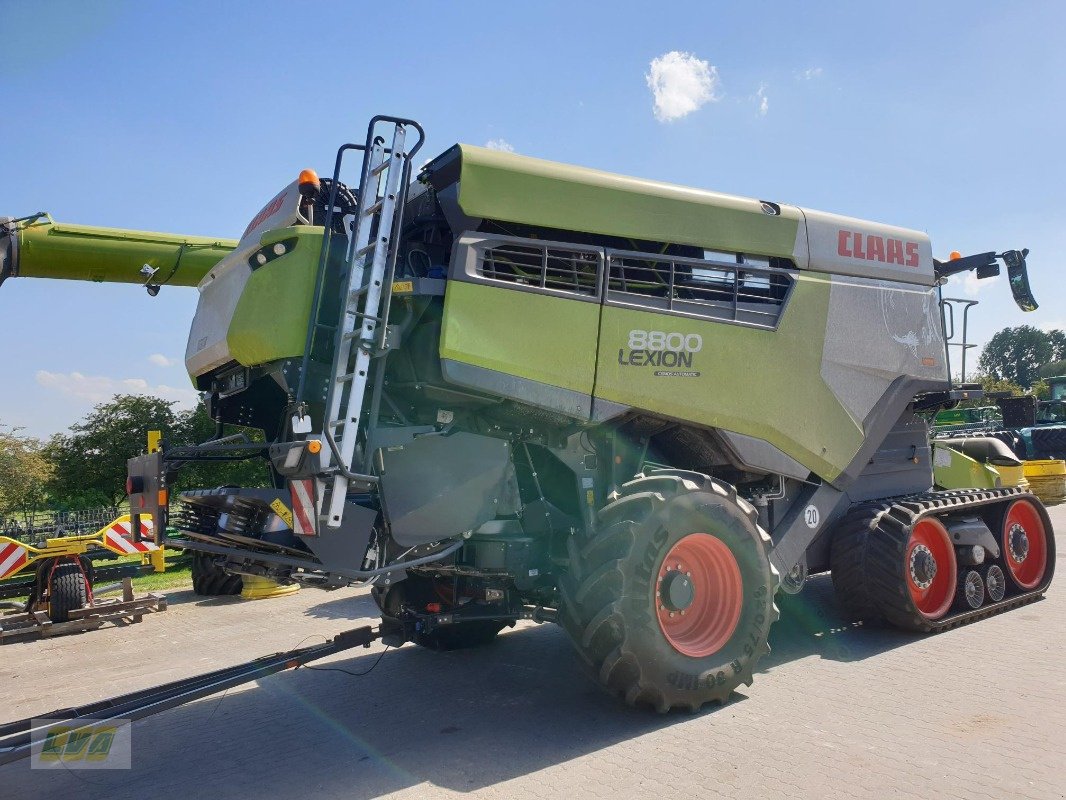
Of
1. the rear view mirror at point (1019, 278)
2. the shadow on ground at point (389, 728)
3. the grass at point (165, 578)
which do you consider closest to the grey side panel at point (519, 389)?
the shadow on ground at point (389, 728)

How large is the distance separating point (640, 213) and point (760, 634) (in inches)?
113

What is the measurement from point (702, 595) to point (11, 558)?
791 cm

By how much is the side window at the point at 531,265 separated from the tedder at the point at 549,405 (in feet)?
0.05

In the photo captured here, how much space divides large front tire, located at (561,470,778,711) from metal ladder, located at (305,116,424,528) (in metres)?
1.54

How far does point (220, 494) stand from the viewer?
4629 mm

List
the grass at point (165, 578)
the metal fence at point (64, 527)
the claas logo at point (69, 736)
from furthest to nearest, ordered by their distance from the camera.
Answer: the metal fence at point (64, 527) < the grass at point (165, 578) < the claas logo at point (69, 736)

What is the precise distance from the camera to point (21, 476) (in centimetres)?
2447

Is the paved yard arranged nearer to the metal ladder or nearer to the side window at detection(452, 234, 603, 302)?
the metal ladder

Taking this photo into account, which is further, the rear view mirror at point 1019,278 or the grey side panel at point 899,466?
the rear view mirror at point 1019,278

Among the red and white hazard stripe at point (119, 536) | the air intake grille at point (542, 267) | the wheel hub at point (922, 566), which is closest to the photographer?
the air intake grille at point (542, 267)

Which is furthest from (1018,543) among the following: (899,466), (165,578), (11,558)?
(165,578)

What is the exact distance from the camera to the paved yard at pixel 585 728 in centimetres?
380

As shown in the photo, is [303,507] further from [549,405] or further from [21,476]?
[21,476]

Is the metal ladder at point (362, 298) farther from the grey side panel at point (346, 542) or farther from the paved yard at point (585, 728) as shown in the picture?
the paved yard at point (585, 728)
